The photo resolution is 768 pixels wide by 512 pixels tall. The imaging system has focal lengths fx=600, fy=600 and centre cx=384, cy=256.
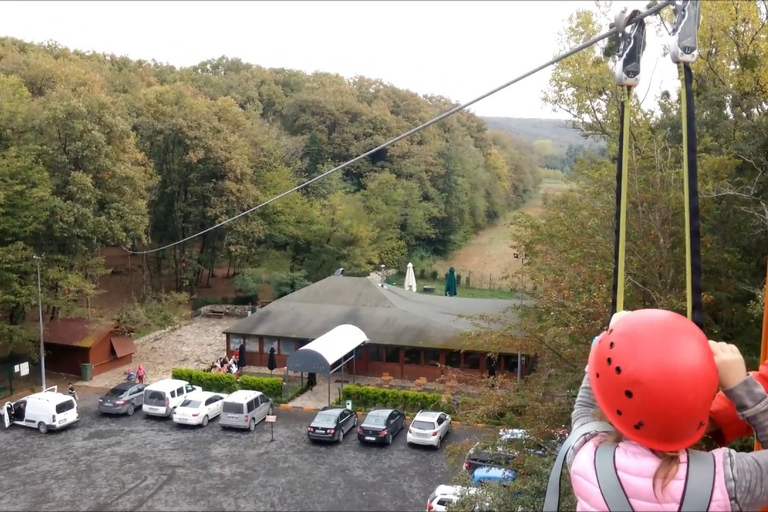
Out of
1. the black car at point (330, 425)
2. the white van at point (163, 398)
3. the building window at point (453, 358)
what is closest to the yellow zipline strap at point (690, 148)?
the black car at point (330, 425)

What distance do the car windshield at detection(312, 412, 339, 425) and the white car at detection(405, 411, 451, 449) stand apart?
1784 mm

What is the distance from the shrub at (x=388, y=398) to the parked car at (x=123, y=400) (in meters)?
5.71

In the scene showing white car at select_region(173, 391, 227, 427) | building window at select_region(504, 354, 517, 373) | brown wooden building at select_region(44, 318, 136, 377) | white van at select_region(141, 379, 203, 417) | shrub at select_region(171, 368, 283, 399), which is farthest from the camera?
brown wooden building at select_region(44, 318, 136, 377)

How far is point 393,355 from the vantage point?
1953 cm

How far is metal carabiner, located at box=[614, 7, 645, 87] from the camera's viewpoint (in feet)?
9.21

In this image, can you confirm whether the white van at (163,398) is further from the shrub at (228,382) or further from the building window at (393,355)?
the building window at (393,355)

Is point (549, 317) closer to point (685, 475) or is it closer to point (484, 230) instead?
point (685, 475)

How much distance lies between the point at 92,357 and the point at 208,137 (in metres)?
12.7

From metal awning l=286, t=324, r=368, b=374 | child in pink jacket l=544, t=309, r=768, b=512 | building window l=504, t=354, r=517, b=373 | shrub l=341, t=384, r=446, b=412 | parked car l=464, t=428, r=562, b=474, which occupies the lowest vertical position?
shrub l=341, t=384, r=446, b=412

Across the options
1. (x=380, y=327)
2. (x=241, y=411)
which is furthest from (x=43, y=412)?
(x=380, y=327)

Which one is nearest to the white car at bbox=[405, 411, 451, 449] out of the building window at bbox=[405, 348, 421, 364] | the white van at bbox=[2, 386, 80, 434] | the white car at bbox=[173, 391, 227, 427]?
the building window at bbox=[405, 348, 421, 364]

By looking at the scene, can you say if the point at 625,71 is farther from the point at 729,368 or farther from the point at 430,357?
the point at 430,357

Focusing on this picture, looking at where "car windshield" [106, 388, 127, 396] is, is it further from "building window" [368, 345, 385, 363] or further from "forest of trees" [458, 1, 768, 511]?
"forest of trees" [458, 1, 768, 511]

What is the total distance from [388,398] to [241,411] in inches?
159
